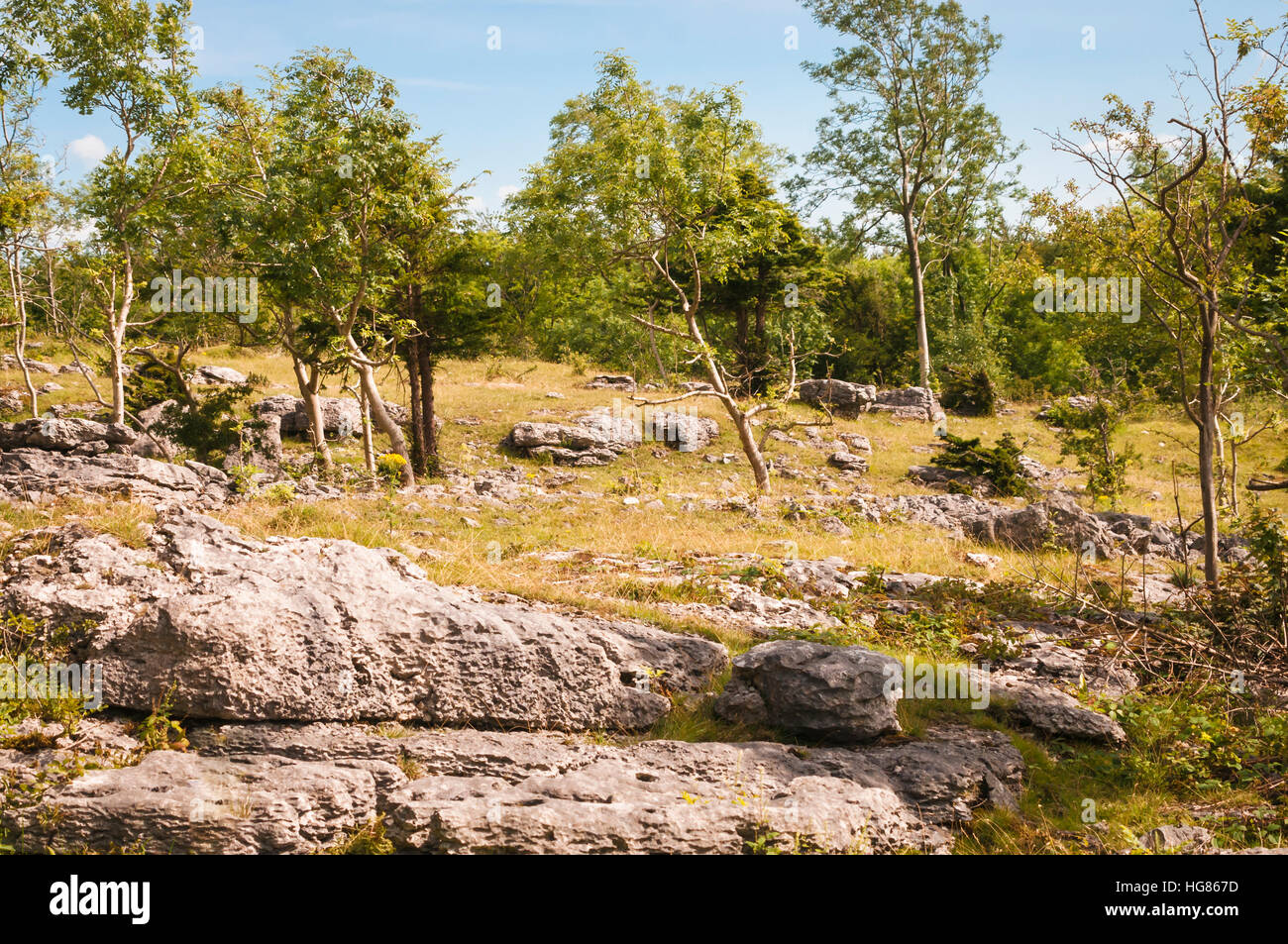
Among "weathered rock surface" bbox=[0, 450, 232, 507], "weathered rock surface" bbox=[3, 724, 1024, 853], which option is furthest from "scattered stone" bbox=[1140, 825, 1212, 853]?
"weathered rock surface" bbox=[0, 450, 232, 507]

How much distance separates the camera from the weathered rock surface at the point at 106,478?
9.31 meters

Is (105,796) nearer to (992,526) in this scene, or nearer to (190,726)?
(190,726)

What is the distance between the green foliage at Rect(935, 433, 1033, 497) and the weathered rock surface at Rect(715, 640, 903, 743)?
56.6ft

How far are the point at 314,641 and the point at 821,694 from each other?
351cm

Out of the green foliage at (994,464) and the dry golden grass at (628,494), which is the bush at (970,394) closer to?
the dry golden grass at (628,494)

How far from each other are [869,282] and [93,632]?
4195 centimetres

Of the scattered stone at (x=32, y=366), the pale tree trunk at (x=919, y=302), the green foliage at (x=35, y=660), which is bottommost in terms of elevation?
the green foliage at (x=35, y=660)

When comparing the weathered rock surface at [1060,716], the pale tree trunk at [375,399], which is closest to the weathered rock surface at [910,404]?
the pale tree trunk at [375,399]

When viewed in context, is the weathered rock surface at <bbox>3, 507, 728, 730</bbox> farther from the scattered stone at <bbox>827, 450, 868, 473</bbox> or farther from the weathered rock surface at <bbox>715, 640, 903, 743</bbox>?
the scattered stone at <bbox>827, 450, 868, 473</bbox>

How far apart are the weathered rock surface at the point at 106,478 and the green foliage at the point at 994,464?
18.3 metres

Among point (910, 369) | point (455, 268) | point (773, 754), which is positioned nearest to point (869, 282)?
point (910, 369)

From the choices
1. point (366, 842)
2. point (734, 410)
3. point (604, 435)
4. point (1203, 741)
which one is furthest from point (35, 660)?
point (604, 435)

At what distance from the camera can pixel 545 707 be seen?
5.66 metres

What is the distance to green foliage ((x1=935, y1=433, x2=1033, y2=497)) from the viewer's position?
70.6ft
